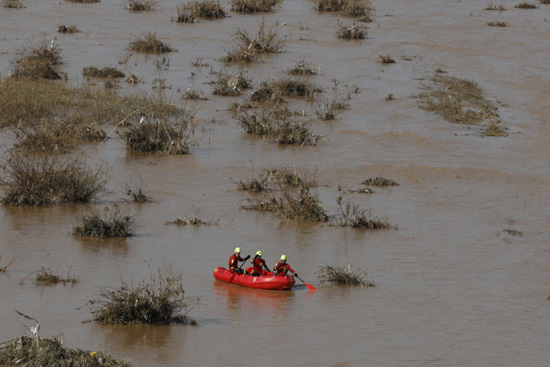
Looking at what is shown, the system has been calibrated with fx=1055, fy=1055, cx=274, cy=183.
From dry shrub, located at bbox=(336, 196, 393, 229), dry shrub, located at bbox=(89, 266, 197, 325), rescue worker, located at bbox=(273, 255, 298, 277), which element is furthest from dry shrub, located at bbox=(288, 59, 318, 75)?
dry shrub, located at bbox=(89, 266, 197, 325)

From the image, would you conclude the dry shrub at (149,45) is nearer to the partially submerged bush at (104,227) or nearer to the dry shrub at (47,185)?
the dry shrub at (47,185)

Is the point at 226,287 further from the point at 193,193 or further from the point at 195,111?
the point at 195,111

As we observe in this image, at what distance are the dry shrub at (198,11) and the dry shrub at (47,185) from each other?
525 inches

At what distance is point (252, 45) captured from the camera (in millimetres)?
24578

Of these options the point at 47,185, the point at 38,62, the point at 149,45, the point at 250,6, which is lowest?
the point at 47,185

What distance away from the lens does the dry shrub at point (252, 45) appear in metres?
24.3

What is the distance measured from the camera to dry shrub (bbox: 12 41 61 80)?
21125 millimetres

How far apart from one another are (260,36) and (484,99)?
5980 millimetres

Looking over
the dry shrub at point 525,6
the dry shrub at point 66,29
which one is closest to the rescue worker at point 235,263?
the dry shrub at point 66,29

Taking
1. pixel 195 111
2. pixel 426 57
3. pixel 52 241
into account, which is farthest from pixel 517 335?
pixel 426 57

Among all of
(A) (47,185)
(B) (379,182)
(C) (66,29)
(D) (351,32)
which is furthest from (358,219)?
(C) (66,29)

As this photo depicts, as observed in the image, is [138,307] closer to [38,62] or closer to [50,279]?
[50,279]

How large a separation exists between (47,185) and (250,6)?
15.7m

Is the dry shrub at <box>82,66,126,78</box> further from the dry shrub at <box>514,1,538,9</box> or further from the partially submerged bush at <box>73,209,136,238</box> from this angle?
the dry shrub at <box>514,1,538,9</box>
